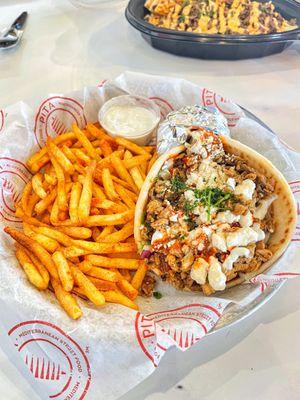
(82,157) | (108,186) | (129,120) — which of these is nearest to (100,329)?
(108,186)

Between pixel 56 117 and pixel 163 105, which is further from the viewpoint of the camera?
pixel 163 105

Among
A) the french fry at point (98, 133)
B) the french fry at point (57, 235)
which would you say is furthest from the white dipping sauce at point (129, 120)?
the french fry at point (57, 235)

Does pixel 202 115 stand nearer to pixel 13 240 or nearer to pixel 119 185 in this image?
pixel 119 185

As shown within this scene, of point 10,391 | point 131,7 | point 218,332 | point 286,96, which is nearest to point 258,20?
point 286,96

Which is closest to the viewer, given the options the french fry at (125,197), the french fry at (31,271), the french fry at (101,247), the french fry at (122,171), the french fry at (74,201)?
the french fry at (31,271)

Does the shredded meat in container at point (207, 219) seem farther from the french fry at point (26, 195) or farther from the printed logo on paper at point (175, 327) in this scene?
the french fry at point (26, 195)

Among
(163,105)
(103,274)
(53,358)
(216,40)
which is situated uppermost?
(216,40)

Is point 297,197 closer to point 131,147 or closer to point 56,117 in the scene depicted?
point 131,147
